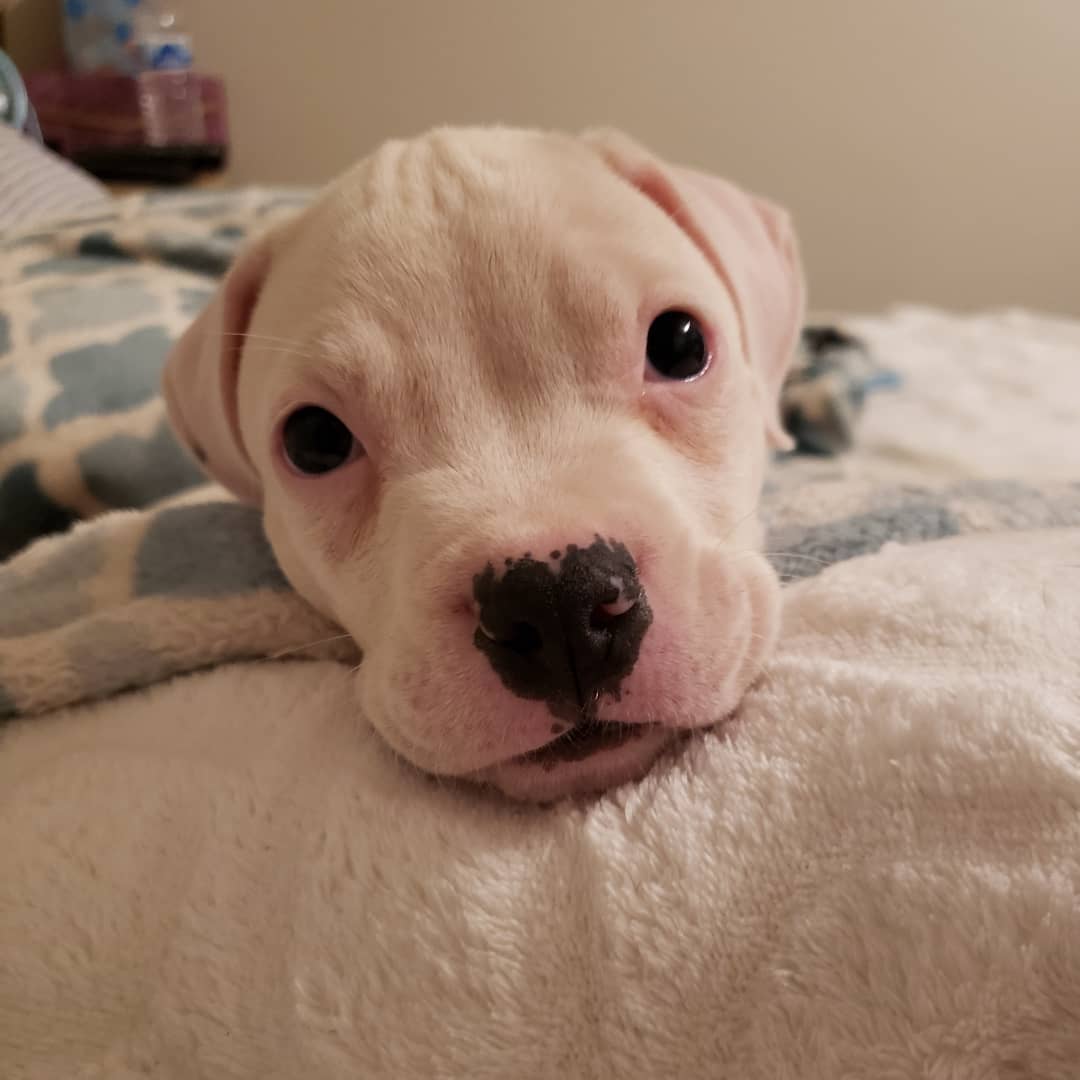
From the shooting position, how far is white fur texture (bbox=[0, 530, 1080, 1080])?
482 mm

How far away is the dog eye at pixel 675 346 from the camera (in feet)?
2.93

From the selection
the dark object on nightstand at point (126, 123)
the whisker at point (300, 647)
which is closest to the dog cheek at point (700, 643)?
the whisker at point (300, 647)

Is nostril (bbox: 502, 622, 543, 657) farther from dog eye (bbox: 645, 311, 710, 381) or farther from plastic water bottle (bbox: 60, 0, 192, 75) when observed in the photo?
plastic water bottle (bbox: 60, 0, 192, 75)

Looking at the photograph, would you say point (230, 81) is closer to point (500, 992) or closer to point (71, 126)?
point (71, 126)

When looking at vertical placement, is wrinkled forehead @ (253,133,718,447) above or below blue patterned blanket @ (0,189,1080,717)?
above

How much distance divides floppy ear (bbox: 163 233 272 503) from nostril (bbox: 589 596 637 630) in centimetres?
61

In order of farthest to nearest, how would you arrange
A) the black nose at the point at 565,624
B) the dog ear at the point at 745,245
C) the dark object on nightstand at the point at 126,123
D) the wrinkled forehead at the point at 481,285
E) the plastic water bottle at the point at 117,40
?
the plastic water bottle at the point at 117,40, the dark object on nightstand at the point at 126,123, the dog ear at the point at 745,245, the wrinkled forehead at the point at 481,285, the black nose at the point at 565,624

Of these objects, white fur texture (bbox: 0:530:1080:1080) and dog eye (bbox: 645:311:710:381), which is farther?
dog eye (bbox: 645:311:710:381)

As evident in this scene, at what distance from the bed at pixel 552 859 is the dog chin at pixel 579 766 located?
0.02 m

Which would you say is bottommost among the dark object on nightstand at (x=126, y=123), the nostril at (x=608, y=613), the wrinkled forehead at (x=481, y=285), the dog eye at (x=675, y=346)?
the dark object on nightstand at (x=126, y=123)


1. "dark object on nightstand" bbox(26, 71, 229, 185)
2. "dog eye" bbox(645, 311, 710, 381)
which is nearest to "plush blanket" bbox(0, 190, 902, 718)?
"dog eye" bbox(645, 311, 710, 381)

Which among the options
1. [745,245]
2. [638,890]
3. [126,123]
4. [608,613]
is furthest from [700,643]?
[126,123]

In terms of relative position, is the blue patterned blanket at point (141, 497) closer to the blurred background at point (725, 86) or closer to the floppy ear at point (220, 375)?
the floppy ear at point (220, 375)

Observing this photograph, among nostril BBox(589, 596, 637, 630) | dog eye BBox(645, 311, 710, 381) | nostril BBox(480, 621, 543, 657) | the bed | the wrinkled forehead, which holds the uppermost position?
the wrinkled forehead
